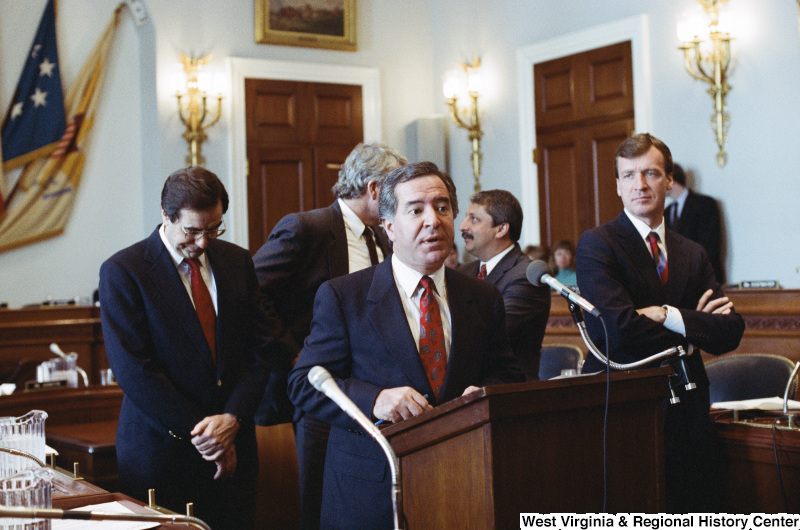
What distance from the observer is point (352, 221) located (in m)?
3.27

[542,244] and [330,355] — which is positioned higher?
[542,244]

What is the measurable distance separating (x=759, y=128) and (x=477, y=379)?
519cm

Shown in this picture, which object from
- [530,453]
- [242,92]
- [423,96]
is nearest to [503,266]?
[530,453]

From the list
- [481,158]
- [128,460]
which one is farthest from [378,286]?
[481,158]

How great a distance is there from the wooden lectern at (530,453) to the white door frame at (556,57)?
18.8ft

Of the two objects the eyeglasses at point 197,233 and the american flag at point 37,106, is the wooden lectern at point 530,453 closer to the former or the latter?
the eyeglasses at point 197,233

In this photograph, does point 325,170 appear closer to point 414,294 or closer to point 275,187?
point 275,187

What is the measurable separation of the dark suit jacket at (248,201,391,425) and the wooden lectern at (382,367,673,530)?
3.73 ft

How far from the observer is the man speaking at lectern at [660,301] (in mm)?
2811

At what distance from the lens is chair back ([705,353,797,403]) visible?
3.85m

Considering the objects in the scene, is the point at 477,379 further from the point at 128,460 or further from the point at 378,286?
the point at 128,460

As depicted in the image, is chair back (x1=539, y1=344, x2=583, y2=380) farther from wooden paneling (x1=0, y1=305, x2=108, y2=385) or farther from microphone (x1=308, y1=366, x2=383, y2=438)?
wooden paneling (x1=0, y1=305, x2=108, y2=385)

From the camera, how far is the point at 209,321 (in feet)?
9.35

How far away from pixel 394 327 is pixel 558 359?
2.88 m
